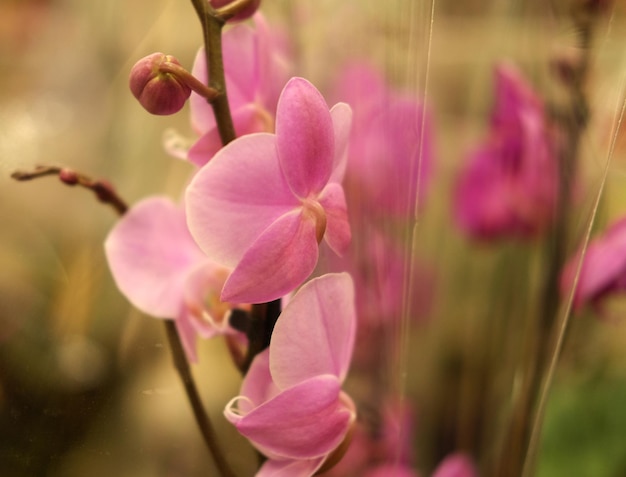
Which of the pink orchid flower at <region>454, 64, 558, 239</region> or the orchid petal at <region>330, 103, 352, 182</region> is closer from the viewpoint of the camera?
the orchid petal at <region>330, 103, 352, 182</region>

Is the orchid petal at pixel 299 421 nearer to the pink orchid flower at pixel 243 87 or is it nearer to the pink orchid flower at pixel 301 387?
the pink orchid flower at pixel 301 387

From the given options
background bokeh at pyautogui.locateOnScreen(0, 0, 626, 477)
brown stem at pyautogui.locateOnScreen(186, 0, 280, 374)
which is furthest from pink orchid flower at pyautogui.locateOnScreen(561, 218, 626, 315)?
brown stem at pyautogui.locateOnScreen(186, 0, 280, 374)

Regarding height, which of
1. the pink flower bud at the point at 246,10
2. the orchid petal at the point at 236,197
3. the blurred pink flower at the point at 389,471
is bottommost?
the blurred pink flower at the point at 389,471

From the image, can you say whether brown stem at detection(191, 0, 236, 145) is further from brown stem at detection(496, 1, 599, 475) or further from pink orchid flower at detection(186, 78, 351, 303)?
brown stem at detection(496, 1, 599, 475)

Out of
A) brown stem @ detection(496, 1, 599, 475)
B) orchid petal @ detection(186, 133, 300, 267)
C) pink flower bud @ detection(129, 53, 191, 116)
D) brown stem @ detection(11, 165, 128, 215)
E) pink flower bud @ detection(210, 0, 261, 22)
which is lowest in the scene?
brown stem @ detection(496, 1, 599, 475)

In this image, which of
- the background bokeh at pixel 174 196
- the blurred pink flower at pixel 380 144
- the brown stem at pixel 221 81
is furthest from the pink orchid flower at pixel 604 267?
the brown stem at pixel 221 81
